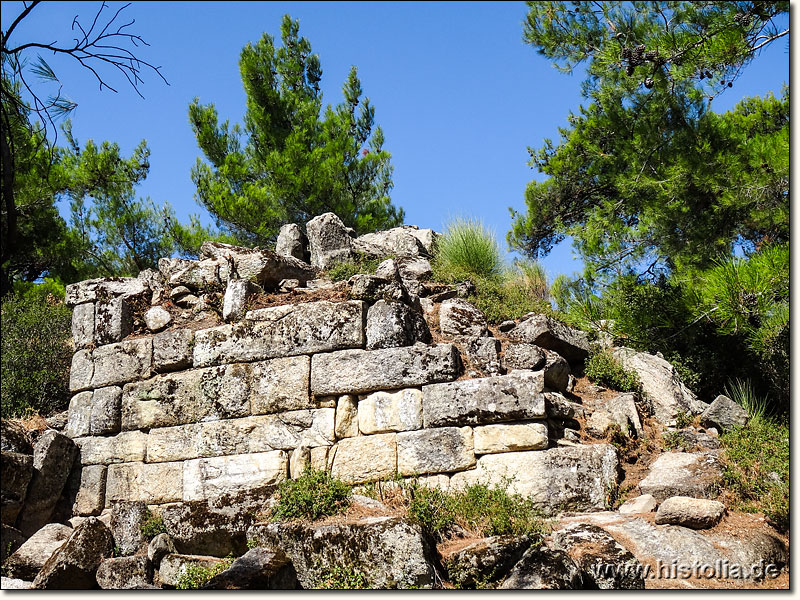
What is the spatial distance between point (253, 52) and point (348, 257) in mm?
6980

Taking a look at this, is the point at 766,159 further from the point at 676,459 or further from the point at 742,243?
the point at 676,459

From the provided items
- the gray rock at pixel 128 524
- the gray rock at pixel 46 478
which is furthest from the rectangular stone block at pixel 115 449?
the gray rock at pixel 128 524

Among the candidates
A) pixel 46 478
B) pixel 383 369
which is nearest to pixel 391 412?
pixel 383 369

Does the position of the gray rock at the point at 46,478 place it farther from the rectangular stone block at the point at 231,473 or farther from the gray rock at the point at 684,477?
the gray rock at the point at 684,477

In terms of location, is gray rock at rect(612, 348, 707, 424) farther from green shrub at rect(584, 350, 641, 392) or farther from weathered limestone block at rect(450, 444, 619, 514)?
weathered limestone block at rect(450, 444, 619, 514)

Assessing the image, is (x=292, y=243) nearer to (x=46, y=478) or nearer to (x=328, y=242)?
(x=328, y=242)

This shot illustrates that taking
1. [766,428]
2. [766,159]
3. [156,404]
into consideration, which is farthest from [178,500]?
[766,159]

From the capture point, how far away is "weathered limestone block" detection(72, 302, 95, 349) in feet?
28.3

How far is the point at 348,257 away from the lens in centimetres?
1010

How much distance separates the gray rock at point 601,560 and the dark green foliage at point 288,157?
9578 millimetres

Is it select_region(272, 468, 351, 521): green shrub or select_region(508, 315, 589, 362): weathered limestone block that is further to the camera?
select_region(508, 315, 589, 362): weathered limestone block

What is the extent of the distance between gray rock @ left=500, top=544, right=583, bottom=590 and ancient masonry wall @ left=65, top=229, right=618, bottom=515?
1.32 metres

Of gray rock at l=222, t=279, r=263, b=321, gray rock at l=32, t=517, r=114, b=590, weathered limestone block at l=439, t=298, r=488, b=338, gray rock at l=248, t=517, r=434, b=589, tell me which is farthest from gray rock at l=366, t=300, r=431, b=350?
gray rock at l=32, t=517, r=114, b=590

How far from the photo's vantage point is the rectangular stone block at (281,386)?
24.5 feet
